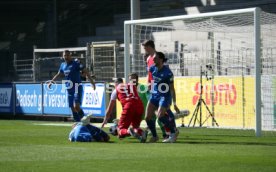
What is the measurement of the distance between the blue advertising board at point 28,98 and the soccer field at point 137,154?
444 inches

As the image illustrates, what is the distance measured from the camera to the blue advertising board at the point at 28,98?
1227 inches

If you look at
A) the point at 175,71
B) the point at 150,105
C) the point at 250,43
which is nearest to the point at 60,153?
the point at 150,105

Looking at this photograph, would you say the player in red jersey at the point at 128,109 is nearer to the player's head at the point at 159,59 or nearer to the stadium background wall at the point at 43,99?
the player's head at the point at 159,59

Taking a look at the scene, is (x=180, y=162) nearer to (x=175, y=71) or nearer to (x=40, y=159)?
(x=40, y=159)

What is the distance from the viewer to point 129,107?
1867cm

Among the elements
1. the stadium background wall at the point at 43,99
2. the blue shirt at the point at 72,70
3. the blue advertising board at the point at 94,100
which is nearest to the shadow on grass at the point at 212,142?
the blue shirt at the point at 72,70

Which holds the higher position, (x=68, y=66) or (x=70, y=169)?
(x=68, y=66)

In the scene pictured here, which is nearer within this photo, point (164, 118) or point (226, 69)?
point (164, 118)

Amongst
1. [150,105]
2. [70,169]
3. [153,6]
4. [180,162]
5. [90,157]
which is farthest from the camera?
[153,6]

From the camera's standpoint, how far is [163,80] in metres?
17.6

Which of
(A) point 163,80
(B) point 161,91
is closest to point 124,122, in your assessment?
(B) point 161,91

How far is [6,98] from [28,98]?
1.42m

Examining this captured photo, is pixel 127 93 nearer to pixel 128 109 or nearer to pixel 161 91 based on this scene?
pixel 128 109

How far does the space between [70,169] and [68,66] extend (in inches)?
435
